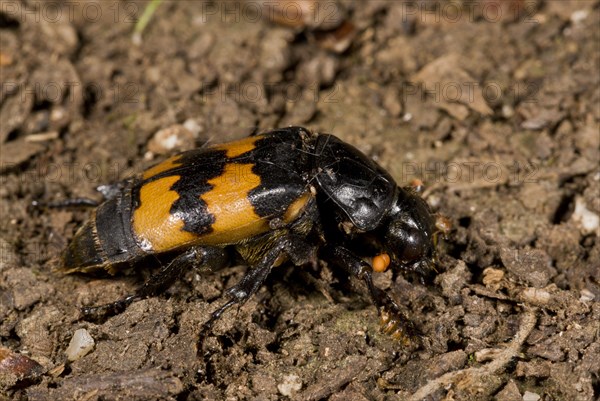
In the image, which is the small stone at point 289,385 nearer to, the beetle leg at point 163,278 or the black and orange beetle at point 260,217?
the black and orange beetle at point 260,217

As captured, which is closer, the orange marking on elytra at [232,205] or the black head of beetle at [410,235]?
the orange marking on elytra at [232,205]

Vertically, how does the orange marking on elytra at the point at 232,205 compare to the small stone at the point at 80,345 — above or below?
above

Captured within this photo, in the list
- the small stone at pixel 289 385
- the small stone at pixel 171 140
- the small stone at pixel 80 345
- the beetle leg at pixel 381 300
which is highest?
the small stone at pixel 171 140

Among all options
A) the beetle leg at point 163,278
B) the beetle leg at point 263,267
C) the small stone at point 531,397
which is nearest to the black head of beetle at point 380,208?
the beetle leg at point 263,267

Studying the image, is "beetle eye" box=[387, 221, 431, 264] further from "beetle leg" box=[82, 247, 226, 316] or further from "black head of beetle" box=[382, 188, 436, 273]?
"beetle leg" box=[82, 247, 226, 316]

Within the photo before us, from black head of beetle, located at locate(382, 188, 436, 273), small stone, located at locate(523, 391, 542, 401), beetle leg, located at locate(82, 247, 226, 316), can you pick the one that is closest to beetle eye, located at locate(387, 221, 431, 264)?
black head of beetle, located at locate(382, 188, 436, 273)

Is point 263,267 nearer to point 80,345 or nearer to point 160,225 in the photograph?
point 160,225

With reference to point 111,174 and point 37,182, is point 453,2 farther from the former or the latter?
point 37,182
